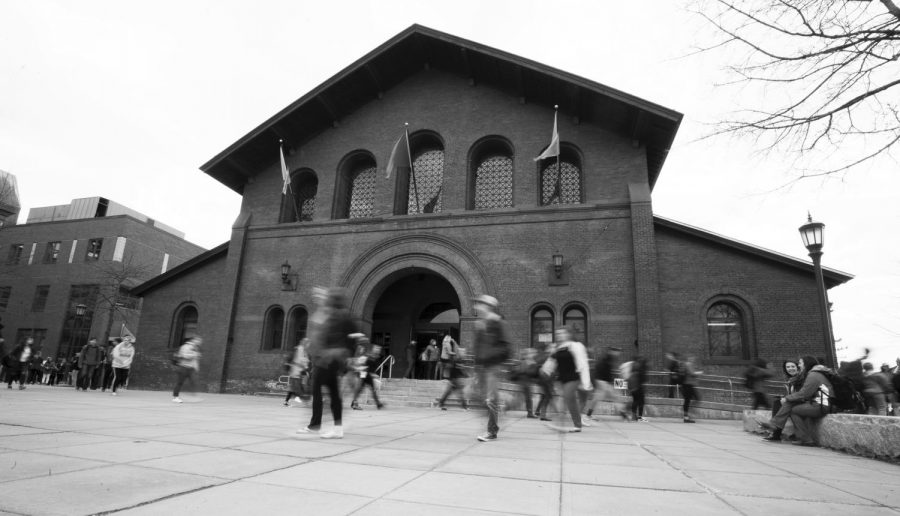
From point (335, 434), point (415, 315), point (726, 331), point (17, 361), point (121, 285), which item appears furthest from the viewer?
point (121, 285)

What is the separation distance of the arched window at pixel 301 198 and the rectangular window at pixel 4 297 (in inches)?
1354

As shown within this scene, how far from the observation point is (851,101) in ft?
16.5

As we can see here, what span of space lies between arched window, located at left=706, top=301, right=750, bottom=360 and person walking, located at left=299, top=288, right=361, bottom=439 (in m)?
12.5

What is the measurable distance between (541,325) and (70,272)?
39.0m

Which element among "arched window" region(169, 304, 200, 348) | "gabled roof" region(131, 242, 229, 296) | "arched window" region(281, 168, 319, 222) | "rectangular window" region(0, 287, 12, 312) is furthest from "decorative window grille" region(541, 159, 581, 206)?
"rectangular window" region(0, 287, 12, 312)

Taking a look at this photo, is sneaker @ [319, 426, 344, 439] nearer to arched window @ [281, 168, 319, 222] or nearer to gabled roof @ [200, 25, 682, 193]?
gabled roof @ [200, 25, 682, 193]

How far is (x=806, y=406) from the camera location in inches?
298

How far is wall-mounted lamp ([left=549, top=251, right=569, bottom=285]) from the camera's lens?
51.5ft

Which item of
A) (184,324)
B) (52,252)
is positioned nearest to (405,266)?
(184,324)

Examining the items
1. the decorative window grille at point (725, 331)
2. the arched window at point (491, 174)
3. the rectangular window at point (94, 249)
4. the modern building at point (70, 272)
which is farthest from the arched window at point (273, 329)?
the rectangular window at point (94, 249)

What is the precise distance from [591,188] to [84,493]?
15777mm

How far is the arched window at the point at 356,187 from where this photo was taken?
19719 millimetres

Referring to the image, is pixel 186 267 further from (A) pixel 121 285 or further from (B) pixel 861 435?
(B) pixel 861 435

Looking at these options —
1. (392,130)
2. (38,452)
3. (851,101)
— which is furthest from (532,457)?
(392,130)
